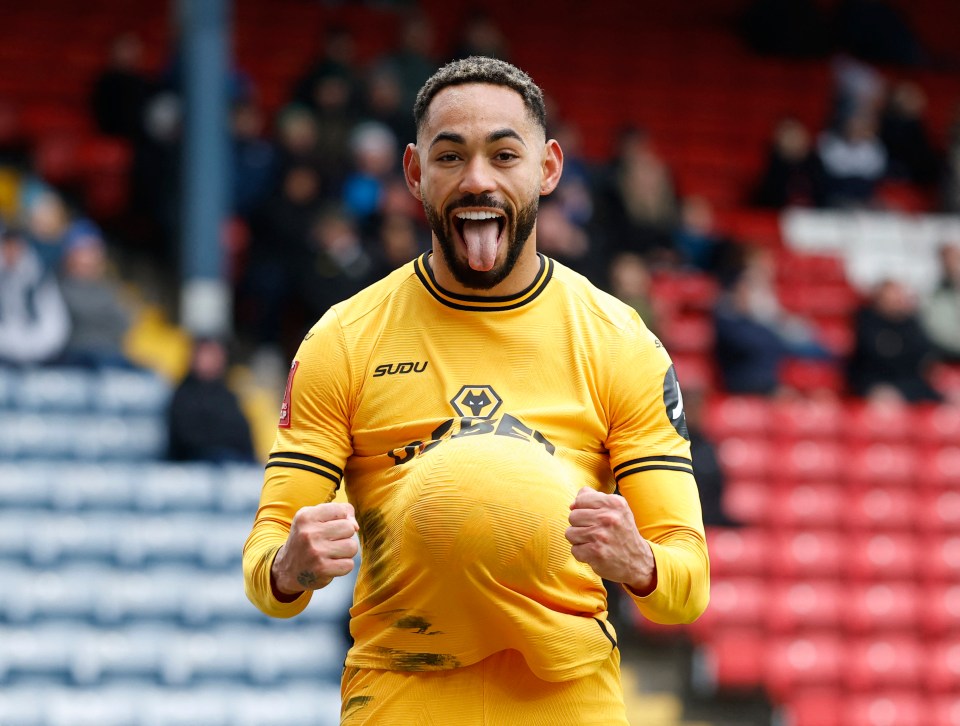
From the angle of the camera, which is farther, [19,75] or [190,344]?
[19,75]

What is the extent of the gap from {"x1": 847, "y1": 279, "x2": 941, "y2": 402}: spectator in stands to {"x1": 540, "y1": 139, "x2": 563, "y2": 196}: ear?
8863mm

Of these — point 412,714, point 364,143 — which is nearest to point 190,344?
point 364,143

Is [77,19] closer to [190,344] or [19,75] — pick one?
[19,75]

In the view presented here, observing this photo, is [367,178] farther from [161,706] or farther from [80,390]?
[161,706]

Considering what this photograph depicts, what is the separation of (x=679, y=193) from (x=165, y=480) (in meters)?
5.97

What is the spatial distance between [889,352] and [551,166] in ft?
29.4

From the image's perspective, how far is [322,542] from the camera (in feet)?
8.63

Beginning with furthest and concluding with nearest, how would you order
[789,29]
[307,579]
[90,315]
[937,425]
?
[789,29], [937,425], [90,315], [307,579]

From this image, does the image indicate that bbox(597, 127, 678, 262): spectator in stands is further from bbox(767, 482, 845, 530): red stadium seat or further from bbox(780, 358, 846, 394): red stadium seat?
bbox(767, 482, 845, 530): red stadium seat

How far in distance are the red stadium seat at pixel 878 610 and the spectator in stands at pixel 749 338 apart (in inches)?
64.5

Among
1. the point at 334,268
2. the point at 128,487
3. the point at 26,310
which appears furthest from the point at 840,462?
the point at 26,310

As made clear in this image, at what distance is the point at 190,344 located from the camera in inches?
420

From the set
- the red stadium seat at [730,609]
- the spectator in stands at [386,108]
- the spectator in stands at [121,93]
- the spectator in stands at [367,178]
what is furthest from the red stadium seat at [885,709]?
the spectator in stands at [121,93]

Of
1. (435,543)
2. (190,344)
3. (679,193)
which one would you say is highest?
(679,193)
